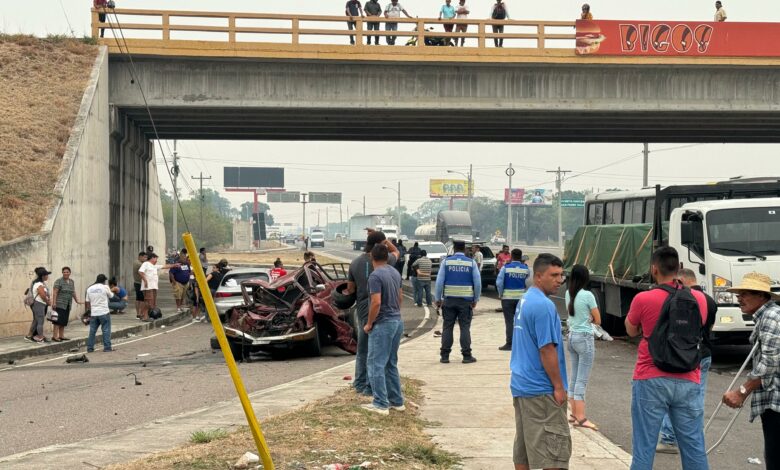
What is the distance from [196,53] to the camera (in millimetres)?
30094

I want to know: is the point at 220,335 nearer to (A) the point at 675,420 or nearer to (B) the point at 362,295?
(A) the point at 675,420

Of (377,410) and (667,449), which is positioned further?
(377,410)

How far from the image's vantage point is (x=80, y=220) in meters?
26.5

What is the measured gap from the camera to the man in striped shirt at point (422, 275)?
27.3 m

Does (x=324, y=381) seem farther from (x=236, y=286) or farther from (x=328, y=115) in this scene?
(x=328, y=115)

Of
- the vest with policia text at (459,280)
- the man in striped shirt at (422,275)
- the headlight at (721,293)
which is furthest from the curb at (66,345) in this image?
the headlight at (721,293)

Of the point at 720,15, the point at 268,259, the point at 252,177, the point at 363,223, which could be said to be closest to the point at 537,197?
the point at 252,177

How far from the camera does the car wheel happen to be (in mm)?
17062

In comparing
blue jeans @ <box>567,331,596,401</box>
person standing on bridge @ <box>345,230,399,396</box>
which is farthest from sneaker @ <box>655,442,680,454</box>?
person standing on bridge @ <box>345,230,399,396</box>

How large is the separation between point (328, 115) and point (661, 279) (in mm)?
26854

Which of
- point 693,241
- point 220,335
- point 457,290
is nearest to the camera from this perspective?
point 220,335

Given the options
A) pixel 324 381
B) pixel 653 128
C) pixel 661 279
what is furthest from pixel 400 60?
pixel 661 279

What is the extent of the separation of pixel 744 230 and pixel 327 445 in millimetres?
10551

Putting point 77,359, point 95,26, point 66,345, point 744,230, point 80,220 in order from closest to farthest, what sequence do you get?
point 744,230 < point 77,359 < point 66,345 < point 80,220 < point 95,26
